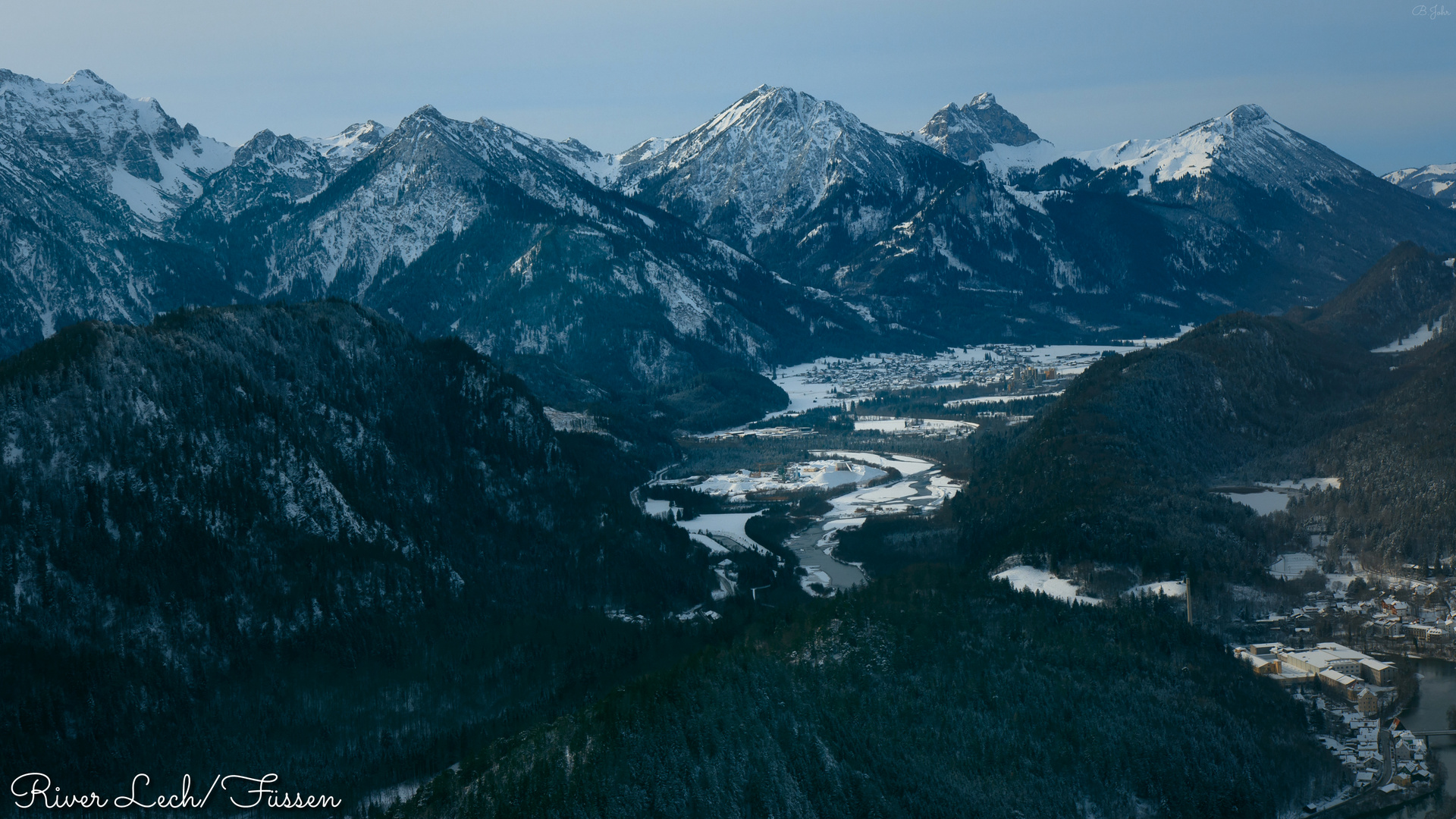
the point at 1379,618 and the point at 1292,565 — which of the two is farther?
the point at 1292,565

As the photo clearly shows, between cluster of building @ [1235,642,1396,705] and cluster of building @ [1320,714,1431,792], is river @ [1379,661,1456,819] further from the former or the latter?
cluster of building @ [1235,642,1396,705]

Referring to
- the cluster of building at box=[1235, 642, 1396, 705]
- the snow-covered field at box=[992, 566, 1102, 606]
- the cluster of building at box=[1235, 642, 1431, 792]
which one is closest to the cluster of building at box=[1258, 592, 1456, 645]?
the cluster of building at box=[1235, 642, 1431, 792]

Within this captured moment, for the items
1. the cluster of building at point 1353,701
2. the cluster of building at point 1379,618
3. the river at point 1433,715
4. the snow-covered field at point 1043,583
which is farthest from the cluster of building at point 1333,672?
the snow-covered field at point 1043,583

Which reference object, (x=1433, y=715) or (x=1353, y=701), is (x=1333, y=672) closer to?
Answer: (x=1353, y=701)

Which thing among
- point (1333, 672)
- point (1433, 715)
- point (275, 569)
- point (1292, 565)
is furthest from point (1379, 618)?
point (275, 569)

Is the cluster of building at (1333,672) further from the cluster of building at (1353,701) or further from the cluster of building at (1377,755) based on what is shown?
the cluster of building at (1377,755)

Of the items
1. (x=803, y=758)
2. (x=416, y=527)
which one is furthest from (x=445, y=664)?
(x=803, y=758)
